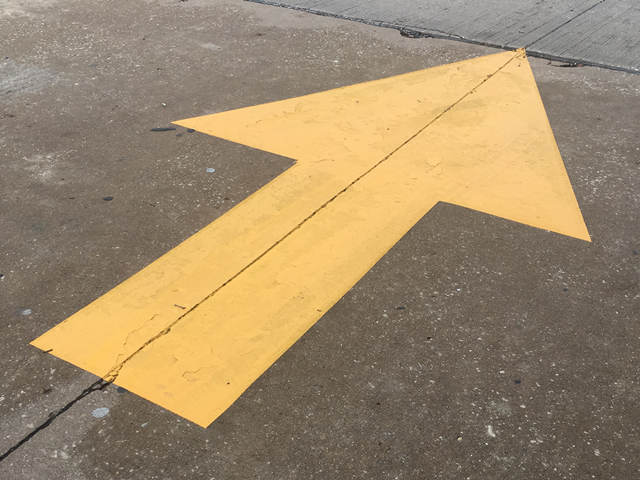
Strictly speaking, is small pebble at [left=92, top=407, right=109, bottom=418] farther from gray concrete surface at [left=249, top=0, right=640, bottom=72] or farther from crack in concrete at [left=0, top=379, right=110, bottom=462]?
gray concrete surface at [left=249, top=0, right=640, bottom=72]

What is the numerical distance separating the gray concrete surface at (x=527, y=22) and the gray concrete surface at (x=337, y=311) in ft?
2.14

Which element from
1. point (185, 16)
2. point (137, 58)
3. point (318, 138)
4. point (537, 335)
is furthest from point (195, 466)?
point (185, 16)

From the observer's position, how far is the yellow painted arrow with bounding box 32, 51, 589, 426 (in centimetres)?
279

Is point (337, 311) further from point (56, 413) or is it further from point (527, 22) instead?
point (527, 22)

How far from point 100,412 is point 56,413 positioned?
184mm

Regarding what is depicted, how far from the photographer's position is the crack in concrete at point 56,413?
2.39m

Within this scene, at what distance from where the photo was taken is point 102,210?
3762mm

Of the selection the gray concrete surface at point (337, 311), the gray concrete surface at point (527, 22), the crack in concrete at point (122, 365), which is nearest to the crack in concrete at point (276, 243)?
the crack in concrete at point (122, 365)

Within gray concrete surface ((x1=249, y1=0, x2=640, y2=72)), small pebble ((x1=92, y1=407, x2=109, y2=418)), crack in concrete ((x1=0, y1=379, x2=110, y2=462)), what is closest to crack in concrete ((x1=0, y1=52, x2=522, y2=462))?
crack in concrete ((x1=0, y1=379, x2=110, y2=462))

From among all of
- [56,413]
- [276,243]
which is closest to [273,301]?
[276,243]

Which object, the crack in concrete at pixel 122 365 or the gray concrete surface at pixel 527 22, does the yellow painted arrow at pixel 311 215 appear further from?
the gray concrete surface at pixel 527 22

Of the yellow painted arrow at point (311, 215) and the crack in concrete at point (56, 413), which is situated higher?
the crack in concrete at point (56, 413)

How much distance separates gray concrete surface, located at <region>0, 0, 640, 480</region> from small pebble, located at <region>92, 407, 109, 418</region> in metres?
0.02

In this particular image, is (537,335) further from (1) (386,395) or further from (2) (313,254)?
(2) (313,254)
